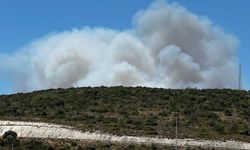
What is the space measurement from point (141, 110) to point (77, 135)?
74.9ft

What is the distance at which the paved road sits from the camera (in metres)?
107

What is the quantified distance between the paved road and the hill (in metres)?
2.45

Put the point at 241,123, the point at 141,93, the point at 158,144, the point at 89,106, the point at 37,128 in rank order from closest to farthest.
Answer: the point at 158,144 < the point at 37,128 < the point at 241,123 < the point at 89,106 < the point at 141,93

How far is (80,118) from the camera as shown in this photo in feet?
414

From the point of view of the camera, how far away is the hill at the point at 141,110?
11694cm

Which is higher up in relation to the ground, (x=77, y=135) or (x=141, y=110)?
(x=141, y=110)

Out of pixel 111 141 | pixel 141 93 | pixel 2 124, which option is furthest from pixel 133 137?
pixel 141 93

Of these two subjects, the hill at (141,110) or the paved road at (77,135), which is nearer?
the paved road at (77,135)

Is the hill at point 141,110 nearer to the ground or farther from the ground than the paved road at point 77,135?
farther from the ground

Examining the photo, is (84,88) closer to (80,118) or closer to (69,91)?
(69,91)

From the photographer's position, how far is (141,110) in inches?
5207

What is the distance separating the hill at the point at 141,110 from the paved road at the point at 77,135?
Result: 2454 mm

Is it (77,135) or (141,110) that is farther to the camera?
(141,110)

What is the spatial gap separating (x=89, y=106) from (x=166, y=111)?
16.4 m
